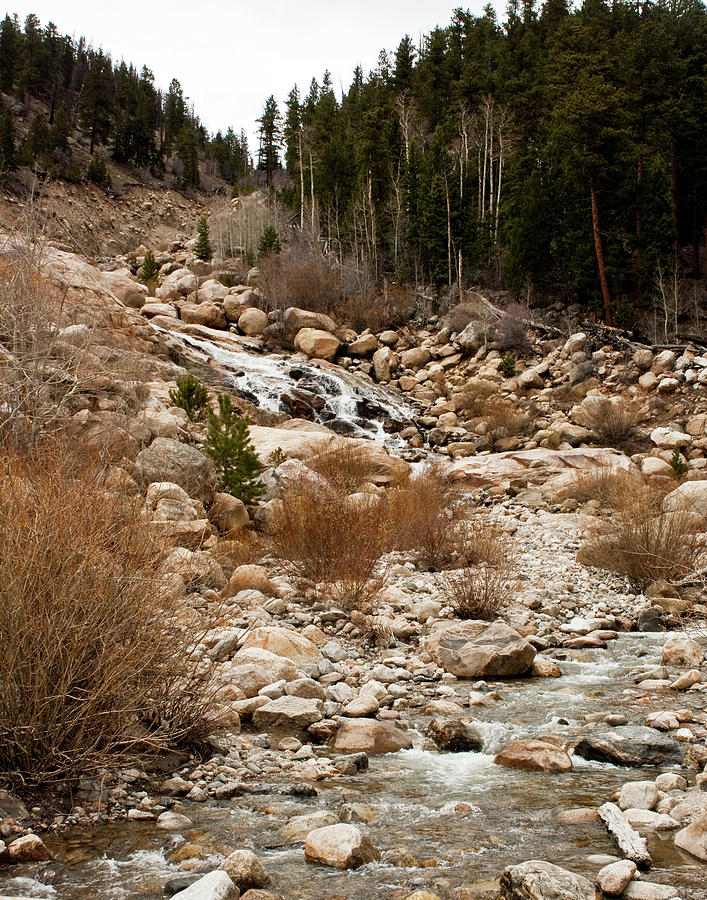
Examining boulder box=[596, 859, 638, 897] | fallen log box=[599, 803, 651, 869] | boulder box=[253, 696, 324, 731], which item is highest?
boulder box=[596, 859, 638, 897]

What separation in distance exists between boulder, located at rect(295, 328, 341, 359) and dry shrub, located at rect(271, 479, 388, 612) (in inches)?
793

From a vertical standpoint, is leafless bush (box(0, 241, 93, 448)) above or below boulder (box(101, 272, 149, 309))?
below

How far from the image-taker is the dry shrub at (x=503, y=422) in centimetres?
2283

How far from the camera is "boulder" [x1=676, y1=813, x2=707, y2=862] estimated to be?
3.11 metres

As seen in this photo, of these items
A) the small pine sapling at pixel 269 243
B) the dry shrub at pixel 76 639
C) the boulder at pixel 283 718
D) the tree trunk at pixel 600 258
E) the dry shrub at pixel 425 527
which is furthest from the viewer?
the small pine sapling at pixel 269 243

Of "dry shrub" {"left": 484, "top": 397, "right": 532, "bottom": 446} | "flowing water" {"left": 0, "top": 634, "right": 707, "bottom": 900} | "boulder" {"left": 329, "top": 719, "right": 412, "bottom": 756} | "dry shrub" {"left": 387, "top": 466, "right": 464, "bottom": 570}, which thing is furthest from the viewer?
"dry shrub" {"left": 484, "top": 397, "right": 532, "bottom": 446}

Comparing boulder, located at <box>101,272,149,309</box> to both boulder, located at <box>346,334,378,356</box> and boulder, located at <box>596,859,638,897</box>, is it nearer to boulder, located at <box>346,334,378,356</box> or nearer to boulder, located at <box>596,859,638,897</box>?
boulder, located at <box>346,334,378,356</box>

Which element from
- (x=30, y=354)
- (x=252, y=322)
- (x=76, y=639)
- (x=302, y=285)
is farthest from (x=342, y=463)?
(x=302, y=285)

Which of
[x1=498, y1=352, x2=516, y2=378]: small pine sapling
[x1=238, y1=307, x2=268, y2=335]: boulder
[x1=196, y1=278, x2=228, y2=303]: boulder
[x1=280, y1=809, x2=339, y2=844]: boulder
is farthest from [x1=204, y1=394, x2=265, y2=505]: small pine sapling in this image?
[x1=196, y1=278, x2=228, y2=303]: boulder

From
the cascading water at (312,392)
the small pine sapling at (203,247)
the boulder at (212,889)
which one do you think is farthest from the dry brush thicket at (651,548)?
the small pine sapling at (203,247)

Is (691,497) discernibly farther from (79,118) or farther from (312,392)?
(79,118)

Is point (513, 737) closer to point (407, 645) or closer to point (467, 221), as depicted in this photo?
point (407, 645)

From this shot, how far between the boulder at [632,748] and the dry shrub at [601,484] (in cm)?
945

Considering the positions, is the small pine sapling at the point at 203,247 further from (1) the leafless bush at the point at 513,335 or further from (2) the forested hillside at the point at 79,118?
(1) the leafless bush at the point at 513,335
